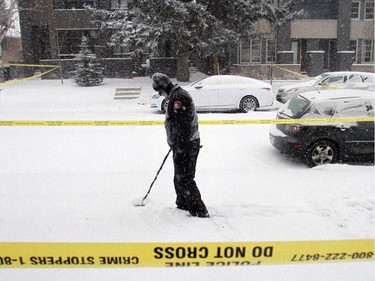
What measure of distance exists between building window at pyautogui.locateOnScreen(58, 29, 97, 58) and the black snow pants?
1829 centimetres

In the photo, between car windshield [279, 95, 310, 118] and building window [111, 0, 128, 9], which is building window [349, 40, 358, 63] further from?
car windshield [279, 95, 310, 118]

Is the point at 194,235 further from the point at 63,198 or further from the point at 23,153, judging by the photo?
the point at 23,153

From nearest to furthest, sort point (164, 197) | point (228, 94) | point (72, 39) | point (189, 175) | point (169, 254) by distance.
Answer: point (169, 254) → point (189, 175) → point (164, 197) → point (228, 94) → point (72, 39)

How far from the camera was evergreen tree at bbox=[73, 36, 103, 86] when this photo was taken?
1474cm

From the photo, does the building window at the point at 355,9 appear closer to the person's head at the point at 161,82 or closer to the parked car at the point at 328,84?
the parked car at the point at 328,84

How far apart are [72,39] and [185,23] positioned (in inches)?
406

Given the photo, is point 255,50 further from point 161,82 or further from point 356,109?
point 161,82

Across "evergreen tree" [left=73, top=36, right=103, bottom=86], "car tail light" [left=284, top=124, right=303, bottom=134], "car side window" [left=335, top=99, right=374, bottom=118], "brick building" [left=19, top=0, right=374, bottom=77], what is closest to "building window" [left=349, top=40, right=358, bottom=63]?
"brick building" [left=19, top=0, right=374, bottom=77]

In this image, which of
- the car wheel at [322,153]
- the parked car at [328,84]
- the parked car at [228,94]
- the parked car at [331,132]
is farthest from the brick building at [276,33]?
the car wheel at [322,153]

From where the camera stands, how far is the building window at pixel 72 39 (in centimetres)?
2061

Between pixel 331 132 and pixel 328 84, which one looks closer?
pixel 331 132

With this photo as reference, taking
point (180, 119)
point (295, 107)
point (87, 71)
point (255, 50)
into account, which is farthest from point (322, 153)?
point (255, 50)

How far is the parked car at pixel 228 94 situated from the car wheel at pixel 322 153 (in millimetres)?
4579

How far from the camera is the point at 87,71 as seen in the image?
1488cm
